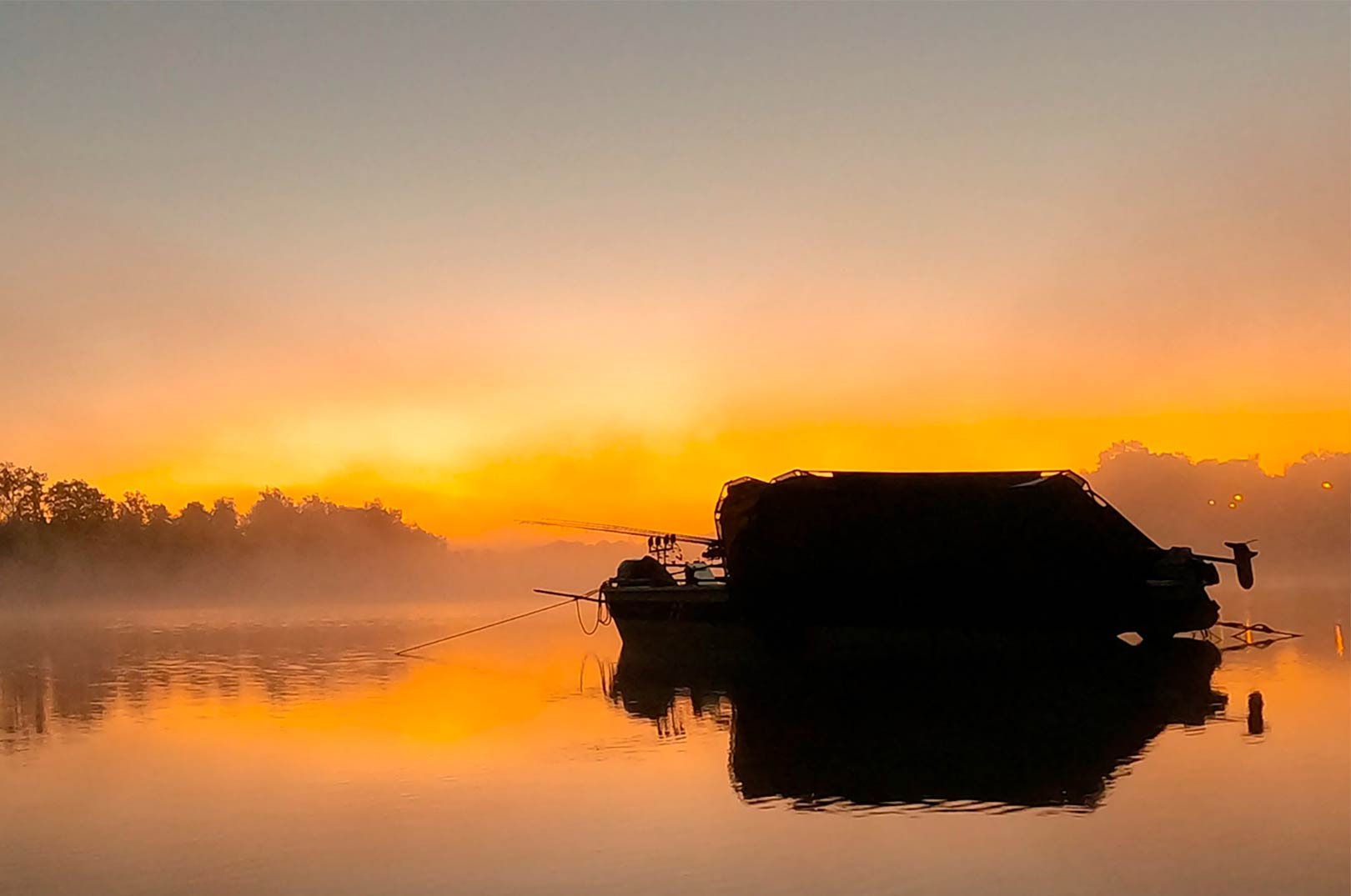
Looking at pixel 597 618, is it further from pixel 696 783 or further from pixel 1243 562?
pixel 696 783

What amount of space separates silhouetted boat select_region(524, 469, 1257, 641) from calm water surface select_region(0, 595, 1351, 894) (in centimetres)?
377

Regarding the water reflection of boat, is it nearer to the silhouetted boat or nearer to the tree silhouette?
the silhouetted boat

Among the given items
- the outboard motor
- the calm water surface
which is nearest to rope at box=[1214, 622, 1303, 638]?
the outboard motor

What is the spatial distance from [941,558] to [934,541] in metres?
0.63

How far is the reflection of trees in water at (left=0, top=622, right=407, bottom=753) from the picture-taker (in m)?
33.3

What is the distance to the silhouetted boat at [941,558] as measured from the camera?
43062mm

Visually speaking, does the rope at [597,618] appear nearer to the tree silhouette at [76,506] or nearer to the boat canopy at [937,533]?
the boat canopy at [937,533]

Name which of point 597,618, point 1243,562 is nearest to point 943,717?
point 1243,562

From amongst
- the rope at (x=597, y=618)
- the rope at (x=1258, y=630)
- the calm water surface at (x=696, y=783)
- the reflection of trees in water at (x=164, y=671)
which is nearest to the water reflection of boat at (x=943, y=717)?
the calm water surface at (x=696, y=783)

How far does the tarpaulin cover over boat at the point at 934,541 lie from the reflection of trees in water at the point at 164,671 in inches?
588

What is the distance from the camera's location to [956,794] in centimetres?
1784

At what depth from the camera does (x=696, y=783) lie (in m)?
19.5

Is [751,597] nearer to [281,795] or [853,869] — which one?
[281,795]

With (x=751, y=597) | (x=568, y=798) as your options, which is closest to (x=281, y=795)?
(x=568, y=798)
